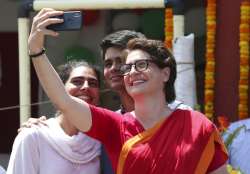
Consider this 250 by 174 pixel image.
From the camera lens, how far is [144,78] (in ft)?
7.56

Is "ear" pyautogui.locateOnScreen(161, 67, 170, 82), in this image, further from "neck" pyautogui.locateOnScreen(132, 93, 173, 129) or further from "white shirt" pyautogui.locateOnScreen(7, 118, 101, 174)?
"white shirt" pyautogui.locateOnScreen(7, 118, 101, 174)

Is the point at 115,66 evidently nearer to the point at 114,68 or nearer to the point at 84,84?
the point at 114,68

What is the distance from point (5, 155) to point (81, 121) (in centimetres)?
474

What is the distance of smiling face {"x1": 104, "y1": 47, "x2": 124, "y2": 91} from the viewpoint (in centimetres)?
271

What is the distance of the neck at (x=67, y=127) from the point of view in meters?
2.63

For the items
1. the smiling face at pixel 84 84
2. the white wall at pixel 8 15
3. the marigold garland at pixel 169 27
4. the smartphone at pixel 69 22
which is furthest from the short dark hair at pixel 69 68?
the white wall at pixel 8 15

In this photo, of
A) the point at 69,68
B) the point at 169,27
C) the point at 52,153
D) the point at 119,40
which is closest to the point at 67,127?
the point at 52,153

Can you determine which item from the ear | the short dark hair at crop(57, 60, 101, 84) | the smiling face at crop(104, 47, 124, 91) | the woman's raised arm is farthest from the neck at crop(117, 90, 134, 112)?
the woman's raised arm

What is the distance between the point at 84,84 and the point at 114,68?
15 cm

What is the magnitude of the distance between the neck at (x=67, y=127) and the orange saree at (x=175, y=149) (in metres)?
0.39

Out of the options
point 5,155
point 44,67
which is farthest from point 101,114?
point 5,155

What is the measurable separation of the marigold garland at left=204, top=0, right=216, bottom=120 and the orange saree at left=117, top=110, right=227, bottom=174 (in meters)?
2.74

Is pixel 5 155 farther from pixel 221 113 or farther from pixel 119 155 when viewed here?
pixel 119 155

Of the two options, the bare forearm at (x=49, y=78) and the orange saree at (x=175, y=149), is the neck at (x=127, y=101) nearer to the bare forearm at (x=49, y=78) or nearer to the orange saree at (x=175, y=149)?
the orange saree at (x=175, y=149)
